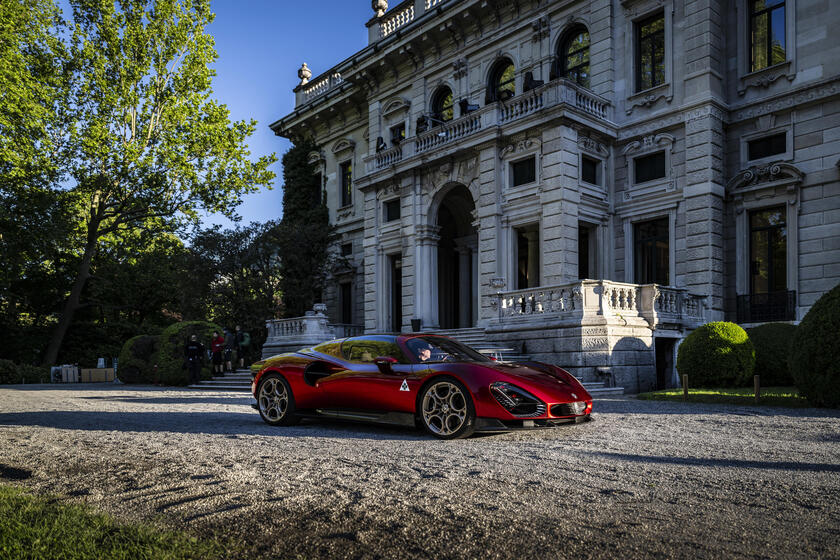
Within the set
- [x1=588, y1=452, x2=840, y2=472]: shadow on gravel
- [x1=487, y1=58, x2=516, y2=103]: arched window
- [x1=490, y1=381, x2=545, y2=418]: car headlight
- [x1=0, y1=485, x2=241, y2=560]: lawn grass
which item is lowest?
[x1=588, y1=452, x2=840, y2=472]: shadow on gravel

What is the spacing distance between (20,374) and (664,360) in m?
26.7

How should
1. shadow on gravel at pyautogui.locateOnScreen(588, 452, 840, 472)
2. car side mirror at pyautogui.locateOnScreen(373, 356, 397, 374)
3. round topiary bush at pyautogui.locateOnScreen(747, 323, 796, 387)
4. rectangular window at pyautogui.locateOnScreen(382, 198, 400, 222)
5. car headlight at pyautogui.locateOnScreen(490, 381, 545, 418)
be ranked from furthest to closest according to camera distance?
rectangular window at pyautogui.locateOnScreen(382, 198, 400, 222), round topiary bush at pyautogui.locateOnScreen(747, 323, 796, 387), car side mirror at pyautogui.locateOnScreen(373, 356, 397, 374), car headlight at pyautogui.locateOnScreen(490, 381, 545, 418), shadow on gravel at pyautogui.locateOnScreen(588, 452, 840, 472)

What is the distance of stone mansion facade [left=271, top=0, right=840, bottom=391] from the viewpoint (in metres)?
18.1

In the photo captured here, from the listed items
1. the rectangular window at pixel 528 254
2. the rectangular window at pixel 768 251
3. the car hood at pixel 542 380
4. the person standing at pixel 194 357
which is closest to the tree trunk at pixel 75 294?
the person standing at pixel 194 357

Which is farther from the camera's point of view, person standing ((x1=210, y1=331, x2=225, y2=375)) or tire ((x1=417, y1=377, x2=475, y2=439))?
person standing ((x1=210, y1=331, x2=225, y2=375))

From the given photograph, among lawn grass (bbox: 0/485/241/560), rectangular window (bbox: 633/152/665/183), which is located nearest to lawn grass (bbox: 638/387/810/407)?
rectangular window (bbox: 633/152/665/183)

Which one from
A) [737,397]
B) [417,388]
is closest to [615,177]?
[737,397]

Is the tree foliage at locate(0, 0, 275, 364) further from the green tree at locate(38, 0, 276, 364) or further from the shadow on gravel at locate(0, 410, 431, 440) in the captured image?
the shadow on gravel at locate(0, 410, 431, 440)

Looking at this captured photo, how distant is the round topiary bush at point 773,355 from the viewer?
14.9 m

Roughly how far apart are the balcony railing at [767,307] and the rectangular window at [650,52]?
293 inches

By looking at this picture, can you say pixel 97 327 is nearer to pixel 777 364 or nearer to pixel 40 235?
pixel 40 235

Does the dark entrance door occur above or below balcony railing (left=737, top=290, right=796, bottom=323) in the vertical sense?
below

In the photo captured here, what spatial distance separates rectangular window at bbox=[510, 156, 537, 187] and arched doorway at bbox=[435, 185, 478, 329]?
14.8 ft

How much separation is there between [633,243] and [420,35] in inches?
512
